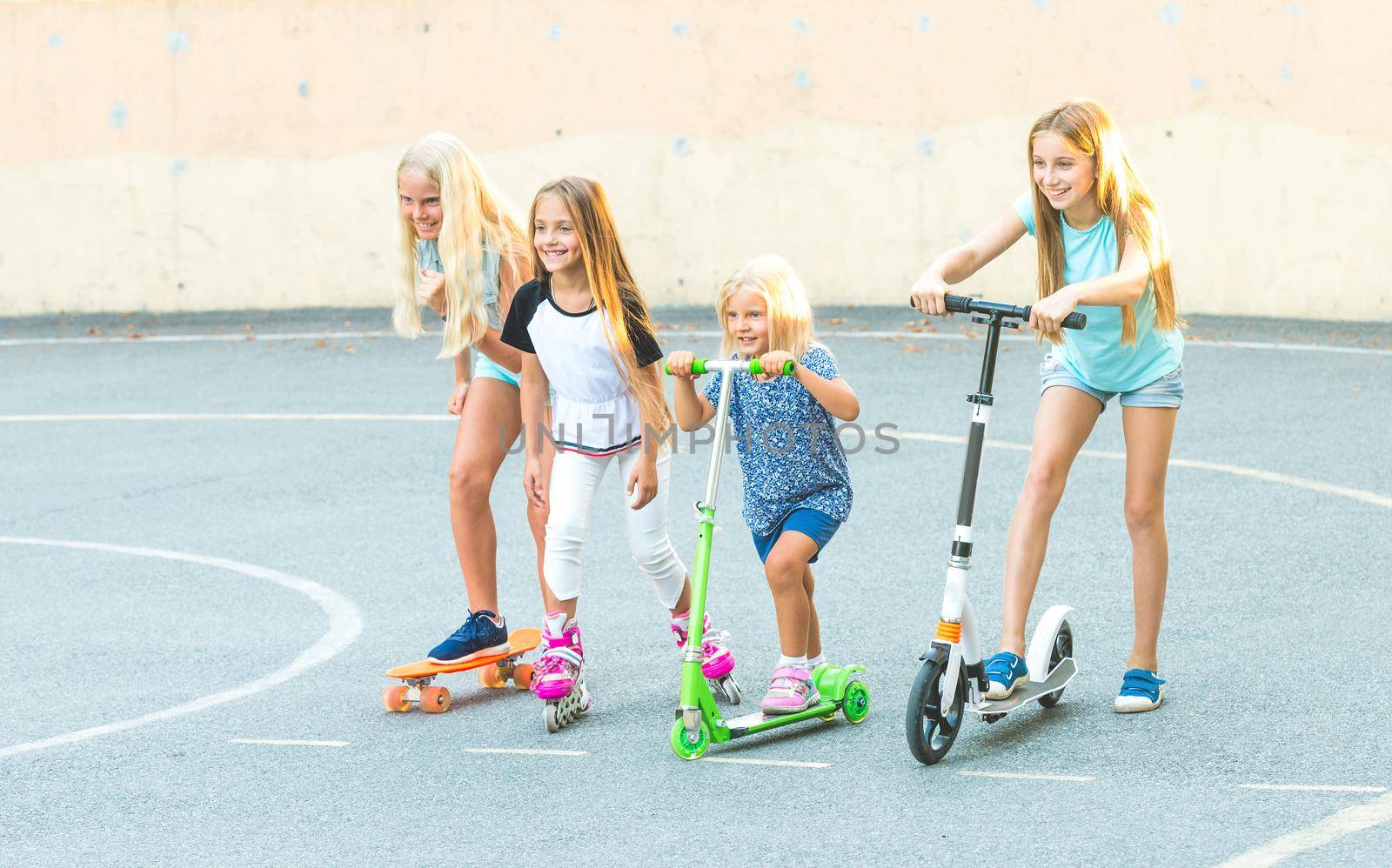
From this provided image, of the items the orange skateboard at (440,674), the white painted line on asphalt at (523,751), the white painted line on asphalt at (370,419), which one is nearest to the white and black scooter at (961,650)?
the white painted line on asphalt at (523,751)

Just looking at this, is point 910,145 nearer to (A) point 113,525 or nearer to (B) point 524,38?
(B) point 524,38

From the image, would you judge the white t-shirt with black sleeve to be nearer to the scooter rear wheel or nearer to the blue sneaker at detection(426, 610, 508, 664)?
the blue sneaker at detection(426, 610, 508, 664)

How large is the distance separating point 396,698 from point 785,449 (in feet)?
4.84

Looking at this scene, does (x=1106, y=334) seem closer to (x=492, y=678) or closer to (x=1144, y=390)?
(x=1144, y=390)

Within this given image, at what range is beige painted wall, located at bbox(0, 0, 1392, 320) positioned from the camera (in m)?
15.4

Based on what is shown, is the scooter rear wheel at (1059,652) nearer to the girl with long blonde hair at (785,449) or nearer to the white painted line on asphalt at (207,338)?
the girl with long blonde hair at (785,449)

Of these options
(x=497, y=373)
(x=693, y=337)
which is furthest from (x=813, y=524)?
(x=693, y=337)

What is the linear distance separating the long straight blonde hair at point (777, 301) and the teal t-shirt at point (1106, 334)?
0.71 metres

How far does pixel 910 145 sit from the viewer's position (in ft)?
54.3

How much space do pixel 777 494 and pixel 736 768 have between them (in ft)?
2.90

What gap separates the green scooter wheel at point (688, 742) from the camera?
493 cm

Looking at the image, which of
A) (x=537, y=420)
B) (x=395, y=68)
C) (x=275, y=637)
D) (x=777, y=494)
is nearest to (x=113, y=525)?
(x=275, y=637)

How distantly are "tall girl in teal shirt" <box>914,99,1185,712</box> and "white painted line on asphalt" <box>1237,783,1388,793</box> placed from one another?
69 cm

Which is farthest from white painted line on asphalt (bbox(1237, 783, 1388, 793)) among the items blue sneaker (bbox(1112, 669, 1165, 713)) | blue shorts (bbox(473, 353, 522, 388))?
blue shorts (bbox(473, 353, 522, 388))
